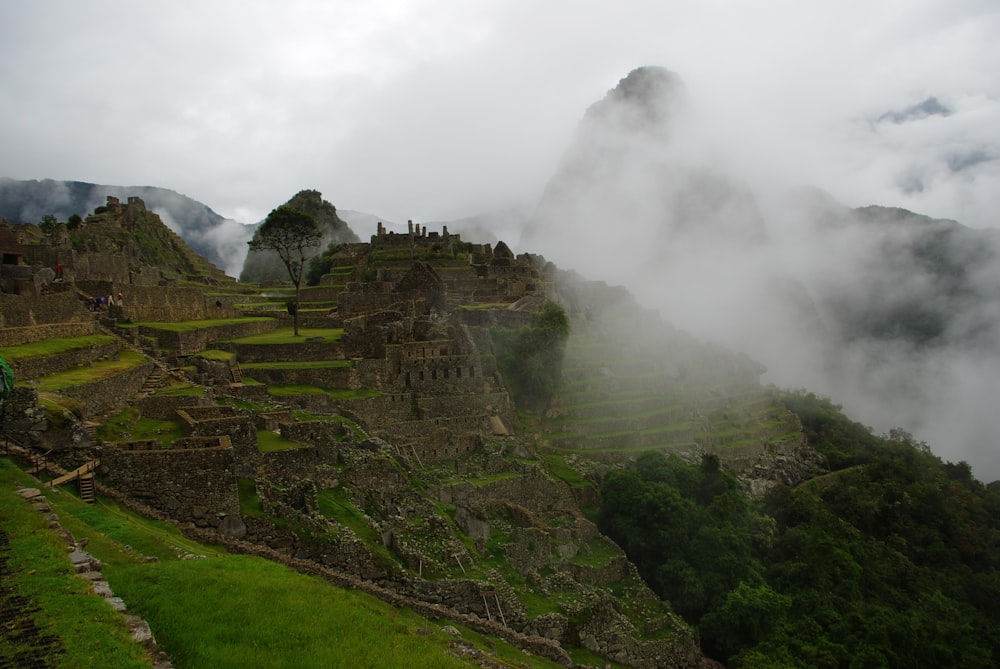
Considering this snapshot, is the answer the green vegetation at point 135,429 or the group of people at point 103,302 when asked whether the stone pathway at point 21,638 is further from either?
the group of people at point 103,302

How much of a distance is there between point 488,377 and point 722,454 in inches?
704

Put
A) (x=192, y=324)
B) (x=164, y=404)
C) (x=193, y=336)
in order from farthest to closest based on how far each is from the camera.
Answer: (x=192, y=324) → (x=193, y=336) → (x=164, y=404)

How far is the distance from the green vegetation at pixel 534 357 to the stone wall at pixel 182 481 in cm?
2345

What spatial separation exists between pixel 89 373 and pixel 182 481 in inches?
321

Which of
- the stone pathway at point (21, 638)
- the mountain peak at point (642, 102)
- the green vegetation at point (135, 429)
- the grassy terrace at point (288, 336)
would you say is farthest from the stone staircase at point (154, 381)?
the mountain peak at point (642, 102)

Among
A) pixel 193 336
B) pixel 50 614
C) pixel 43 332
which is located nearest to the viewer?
pixel 50 614

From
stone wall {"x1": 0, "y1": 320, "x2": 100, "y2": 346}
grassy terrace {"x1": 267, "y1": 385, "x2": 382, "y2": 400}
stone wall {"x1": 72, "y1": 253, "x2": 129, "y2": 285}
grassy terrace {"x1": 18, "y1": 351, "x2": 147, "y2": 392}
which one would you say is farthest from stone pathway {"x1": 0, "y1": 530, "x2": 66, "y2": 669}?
stone wall {"x1": 72, "y1": 253, "x2": 129, "y2": 285}

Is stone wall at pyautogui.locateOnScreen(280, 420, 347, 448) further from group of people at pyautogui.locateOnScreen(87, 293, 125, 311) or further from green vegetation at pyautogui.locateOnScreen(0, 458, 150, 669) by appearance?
group of people at pyautogui.locateOnScreen(87, 293, 125, 311)

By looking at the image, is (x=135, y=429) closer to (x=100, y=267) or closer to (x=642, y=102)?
(x=100, y=267)

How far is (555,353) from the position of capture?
37.8 m

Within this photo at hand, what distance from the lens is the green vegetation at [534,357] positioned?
36719mm

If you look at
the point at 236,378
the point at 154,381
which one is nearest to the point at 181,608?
the point at 154,381

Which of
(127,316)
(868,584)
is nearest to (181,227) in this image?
(127,316)

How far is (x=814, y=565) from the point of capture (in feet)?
102
